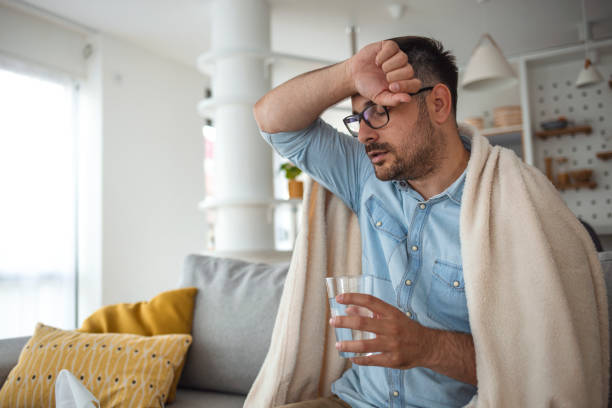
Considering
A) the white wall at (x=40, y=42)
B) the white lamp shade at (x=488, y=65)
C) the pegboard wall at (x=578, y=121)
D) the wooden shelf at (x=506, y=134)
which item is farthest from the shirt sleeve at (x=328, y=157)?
the pegboard wall at (x=578, y=121)

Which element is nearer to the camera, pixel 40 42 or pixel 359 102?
pixel 359 102

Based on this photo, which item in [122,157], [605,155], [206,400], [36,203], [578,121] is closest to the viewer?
[206,400]

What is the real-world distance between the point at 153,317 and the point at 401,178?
929 millimetres

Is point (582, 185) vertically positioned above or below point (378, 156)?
above

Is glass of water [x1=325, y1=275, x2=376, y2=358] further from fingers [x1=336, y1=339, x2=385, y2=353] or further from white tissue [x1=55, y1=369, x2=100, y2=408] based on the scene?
white tissue [x1=55, y1=369, x2=100, y2=408]

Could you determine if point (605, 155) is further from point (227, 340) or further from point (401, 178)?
point (227, 340)

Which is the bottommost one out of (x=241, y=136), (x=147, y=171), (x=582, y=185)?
(x=582, y=185)

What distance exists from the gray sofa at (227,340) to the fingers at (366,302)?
72 centimetres

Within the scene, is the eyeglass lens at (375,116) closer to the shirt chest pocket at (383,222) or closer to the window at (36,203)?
the shirt chest pocket at (383,222)

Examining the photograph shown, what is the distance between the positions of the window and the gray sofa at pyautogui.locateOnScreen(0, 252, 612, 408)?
267 cm

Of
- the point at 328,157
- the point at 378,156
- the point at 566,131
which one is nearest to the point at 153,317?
the point at 328,157

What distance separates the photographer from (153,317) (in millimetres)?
1697

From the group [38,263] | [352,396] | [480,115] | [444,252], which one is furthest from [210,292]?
[480,115]

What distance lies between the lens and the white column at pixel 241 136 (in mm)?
3881
